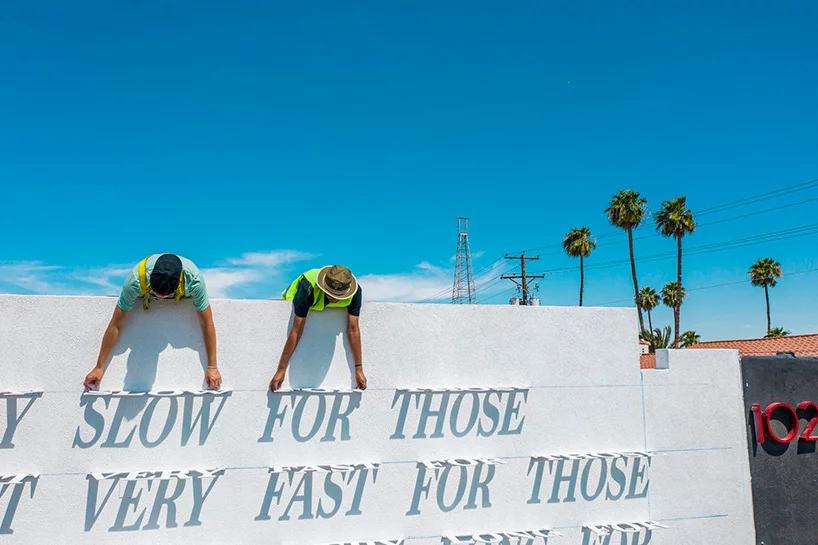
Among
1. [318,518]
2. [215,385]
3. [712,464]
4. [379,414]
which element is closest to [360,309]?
[379,414]

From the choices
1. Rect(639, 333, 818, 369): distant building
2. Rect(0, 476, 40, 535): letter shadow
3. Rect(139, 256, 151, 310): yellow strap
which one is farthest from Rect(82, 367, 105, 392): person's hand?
Rect(639, 333, 818, 369): distant building

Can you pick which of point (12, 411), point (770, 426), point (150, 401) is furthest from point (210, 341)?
point (770, 426)

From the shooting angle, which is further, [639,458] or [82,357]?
[639,458]

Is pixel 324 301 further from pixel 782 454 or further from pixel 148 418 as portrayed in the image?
pixel 782 454

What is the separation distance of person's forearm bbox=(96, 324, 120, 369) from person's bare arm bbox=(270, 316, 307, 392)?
1.74m

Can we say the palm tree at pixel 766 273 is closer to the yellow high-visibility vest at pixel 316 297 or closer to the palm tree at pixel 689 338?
the palm tree at pixel 689 338

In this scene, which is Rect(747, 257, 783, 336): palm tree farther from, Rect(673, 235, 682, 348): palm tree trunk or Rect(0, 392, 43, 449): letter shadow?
Rect(0, 392, 43, 449): letter shadow

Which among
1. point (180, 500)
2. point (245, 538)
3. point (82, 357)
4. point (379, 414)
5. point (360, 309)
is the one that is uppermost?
point (360, 309)

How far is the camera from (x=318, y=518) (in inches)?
268

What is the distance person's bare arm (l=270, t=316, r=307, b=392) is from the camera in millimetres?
6754

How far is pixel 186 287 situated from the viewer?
6.37m

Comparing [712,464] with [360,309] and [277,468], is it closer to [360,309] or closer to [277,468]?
[360,309]

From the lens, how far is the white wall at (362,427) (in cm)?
616

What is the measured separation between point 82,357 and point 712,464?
8224mm
